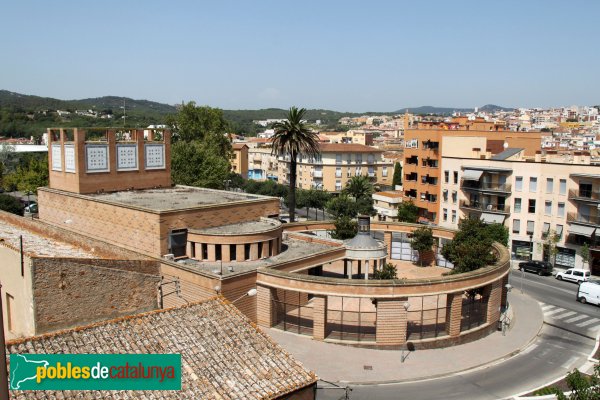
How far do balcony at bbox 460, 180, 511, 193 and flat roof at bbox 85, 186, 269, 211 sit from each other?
2994 centimetres

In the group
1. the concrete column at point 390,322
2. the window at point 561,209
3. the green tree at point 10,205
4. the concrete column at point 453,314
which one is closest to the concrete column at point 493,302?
the concrete column at point 453,314

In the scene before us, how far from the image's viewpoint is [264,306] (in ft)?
111

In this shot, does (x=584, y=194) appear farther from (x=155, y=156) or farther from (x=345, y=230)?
(x=155, y=156)

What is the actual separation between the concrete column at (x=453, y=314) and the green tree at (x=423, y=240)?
16.4 meters

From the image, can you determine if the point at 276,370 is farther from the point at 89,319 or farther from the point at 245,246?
the point at 245,246

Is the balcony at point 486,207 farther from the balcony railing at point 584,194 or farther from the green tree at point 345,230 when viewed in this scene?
the green tree at point 345,230

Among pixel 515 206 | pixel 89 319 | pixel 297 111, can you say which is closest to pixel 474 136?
pixel 515 206

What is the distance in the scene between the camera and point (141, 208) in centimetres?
3631

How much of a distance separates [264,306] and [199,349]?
56.2 ft

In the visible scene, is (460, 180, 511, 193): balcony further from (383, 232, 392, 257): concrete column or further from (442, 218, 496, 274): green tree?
(383, 232, 392, 257): concrete column

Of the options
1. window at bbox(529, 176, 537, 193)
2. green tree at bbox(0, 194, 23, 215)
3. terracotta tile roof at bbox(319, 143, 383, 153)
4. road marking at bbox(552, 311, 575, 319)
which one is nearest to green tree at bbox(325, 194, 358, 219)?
window at bbox(529, 176, 537, 193)

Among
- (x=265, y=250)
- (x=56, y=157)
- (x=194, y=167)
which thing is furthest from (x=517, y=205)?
(x=56, y=157)

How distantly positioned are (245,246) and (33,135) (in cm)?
16285

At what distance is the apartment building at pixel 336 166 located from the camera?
10819cm
